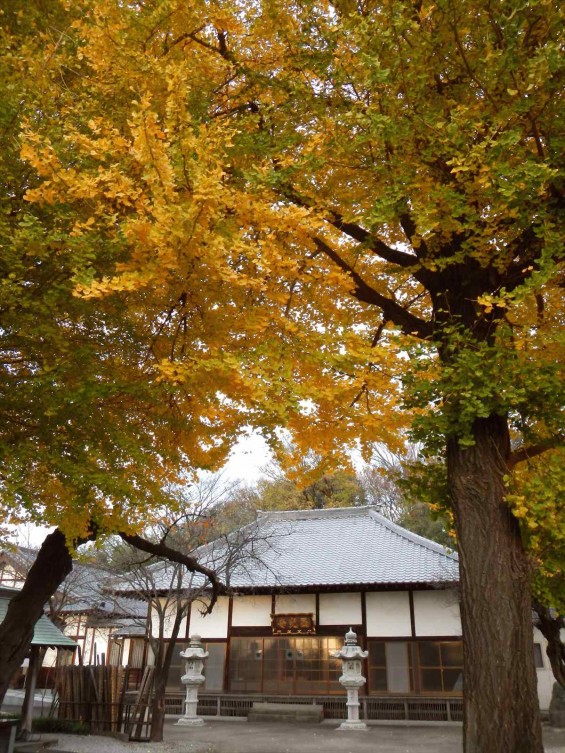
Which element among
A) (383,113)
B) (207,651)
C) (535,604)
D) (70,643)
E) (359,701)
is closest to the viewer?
(383,113)

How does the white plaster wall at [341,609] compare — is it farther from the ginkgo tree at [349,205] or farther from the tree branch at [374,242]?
the tree branch at [374,242]

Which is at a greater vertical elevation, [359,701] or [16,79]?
[16,79]

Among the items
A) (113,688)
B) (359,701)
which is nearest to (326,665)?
(359,701)

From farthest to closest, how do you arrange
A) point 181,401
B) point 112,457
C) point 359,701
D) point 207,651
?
point 207,651, point 359,701, point 181,401, point 112,457

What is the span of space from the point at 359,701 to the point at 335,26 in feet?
53.4

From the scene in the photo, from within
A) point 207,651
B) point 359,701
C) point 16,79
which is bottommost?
point 359,701

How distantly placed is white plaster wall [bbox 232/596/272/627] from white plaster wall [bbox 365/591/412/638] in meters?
3.18

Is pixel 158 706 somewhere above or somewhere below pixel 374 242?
below

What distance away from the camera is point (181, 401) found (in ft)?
23.4

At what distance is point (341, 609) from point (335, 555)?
81.2 inches

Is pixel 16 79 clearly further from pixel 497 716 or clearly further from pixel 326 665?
pixel 326 665

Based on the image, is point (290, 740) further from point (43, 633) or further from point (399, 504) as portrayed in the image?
point (399, 504)

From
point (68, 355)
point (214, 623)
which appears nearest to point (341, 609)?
point (214, 623)

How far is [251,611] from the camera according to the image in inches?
718
